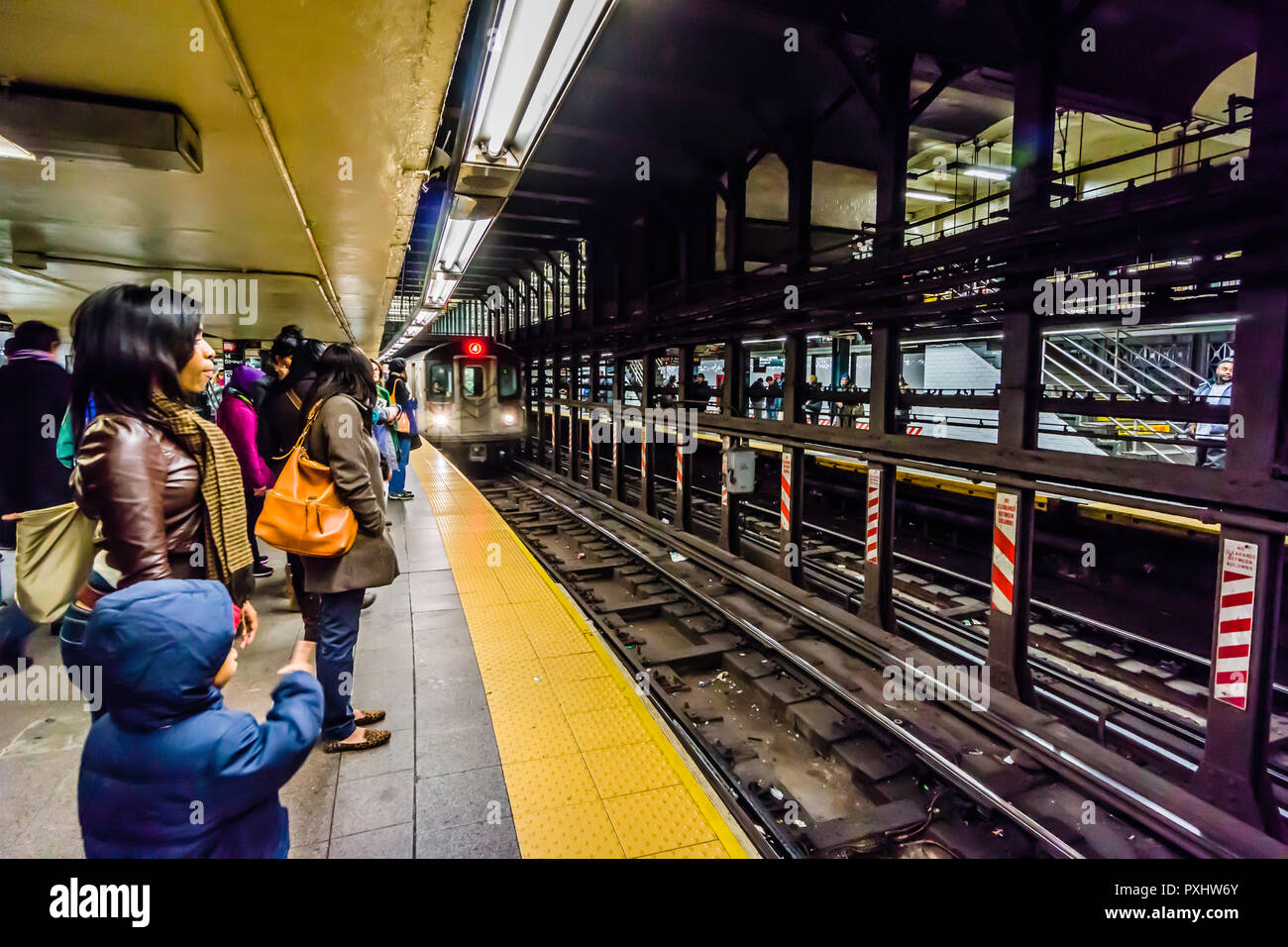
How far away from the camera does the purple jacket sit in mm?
3930

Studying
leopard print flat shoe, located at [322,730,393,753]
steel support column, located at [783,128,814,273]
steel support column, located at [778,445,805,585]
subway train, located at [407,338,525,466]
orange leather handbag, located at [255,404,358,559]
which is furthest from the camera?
subway train, located at [407,338,525,466]

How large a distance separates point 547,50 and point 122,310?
176 cm

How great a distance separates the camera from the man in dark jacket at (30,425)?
132 inches

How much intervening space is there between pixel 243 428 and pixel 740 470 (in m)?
4.52

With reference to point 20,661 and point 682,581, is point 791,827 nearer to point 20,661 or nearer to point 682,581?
point 682,581

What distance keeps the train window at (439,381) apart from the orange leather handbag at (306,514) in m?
12.1

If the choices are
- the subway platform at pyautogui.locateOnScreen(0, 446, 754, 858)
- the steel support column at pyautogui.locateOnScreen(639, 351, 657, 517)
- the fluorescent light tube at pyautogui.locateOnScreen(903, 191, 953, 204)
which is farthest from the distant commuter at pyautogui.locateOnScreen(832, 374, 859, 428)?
the subway platform at pyautogui.locateOnScreen(0, 446, 754, 858)

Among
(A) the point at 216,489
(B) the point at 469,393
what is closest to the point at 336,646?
(A) the point at 216,489

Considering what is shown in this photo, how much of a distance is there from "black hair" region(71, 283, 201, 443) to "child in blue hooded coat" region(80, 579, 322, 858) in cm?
86

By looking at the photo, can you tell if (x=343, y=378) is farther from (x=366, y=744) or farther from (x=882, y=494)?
(x=882, y=494)

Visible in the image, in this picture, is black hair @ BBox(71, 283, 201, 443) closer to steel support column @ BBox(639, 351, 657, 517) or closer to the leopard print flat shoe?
the leopard print flat shoe

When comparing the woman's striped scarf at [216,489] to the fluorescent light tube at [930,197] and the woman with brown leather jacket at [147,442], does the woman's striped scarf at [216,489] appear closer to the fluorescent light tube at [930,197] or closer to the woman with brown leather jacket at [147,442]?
the woman with brown leather jacket at [147,442]
